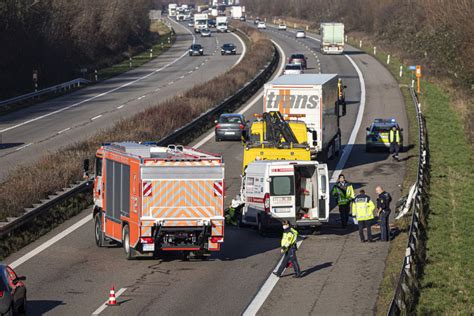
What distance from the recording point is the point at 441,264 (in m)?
26.9

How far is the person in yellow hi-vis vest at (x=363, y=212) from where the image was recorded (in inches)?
1120

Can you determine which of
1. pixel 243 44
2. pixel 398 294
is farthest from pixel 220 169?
pixel 243 44

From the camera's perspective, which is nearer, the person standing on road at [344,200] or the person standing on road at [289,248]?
the person standing on road at [289,248]

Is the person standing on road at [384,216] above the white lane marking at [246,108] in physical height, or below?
above

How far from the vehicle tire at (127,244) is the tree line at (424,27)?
164ft

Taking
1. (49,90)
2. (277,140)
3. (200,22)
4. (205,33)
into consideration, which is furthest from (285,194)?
(200,22)

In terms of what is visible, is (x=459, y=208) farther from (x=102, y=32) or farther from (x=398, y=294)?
(x=102, y=32)

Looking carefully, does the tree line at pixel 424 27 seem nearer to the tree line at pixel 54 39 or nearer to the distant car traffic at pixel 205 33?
the distant car traffic at pixel 205 33

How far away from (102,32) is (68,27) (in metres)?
12.6

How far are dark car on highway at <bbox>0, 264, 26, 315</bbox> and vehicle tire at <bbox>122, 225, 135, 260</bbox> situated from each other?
628cm

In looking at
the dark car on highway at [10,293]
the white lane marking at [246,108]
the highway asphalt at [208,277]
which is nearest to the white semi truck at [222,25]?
the white lane marking at [246,108]

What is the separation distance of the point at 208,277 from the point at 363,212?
5.98 metres

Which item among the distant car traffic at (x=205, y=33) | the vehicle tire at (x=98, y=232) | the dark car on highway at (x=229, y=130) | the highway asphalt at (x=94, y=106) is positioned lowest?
the distant car traffic at (x=205, y=33)

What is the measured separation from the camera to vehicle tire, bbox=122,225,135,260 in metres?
25.9
